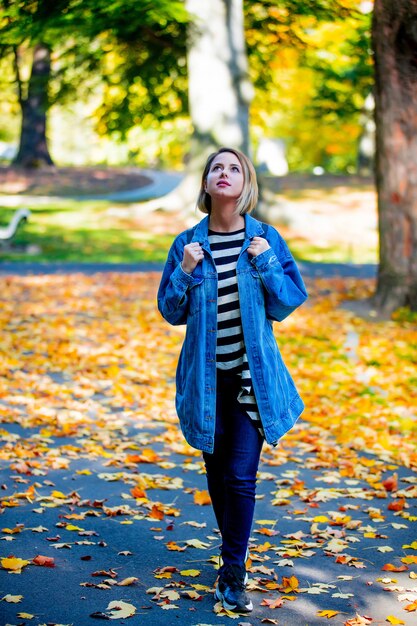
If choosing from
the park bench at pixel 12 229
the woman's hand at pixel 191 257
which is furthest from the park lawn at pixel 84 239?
the woman's hand at pixel 191 257

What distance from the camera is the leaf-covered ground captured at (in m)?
4.31

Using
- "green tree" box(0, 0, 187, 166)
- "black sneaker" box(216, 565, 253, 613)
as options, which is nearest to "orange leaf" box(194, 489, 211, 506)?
"black sneaker" box(216, 565, 253, 613)

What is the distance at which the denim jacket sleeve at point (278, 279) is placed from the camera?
4156 mm

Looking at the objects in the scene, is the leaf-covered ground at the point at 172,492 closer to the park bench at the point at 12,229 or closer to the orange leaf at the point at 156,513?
the orange leaf at the point at 156,513

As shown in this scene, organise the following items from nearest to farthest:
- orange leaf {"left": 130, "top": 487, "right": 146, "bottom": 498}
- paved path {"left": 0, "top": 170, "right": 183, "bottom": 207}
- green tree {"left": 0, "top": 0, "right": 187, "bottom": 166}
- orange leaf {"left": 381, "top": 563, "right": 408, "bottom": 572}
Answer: orange leaf {"left": 381, "top": 563, "right": 408, "bottom": 572} → orange leaf {"left": 130, "top": 487, "right": 146, "bottom": 498} → green tree {"left": 0, "top": 0, "right": 187, "bottom": 166} → paved path {"left": 0, "top": 170, "right": 183, "bottom": 207}

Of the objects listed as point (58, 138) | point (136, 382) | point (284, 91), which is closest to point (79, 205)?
point (284, 91)

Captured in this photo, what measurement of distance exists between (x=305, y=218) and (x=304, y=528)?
60.5 ft

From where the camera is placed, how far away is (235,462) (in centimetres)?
418

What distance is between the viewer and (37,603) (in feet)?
13.5

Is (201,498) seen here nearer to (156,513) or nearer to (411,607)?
(156,513)

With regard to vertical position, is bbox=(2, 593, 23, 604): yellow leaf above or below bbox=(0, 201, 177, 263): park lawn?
below

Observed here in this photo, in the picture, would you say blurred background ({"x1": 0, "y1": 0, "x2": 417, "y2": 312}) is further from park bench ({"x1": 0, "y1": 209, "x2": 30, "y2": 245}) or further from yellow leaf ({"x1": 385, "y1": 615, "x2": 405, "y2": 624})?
yellow leaf ({"x1": 385, "y1": 615, "x2": 405, "y2": 624})

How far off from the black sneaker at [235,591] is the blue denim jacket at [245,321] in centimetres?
54

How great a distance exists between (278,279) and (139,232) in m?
16.9
